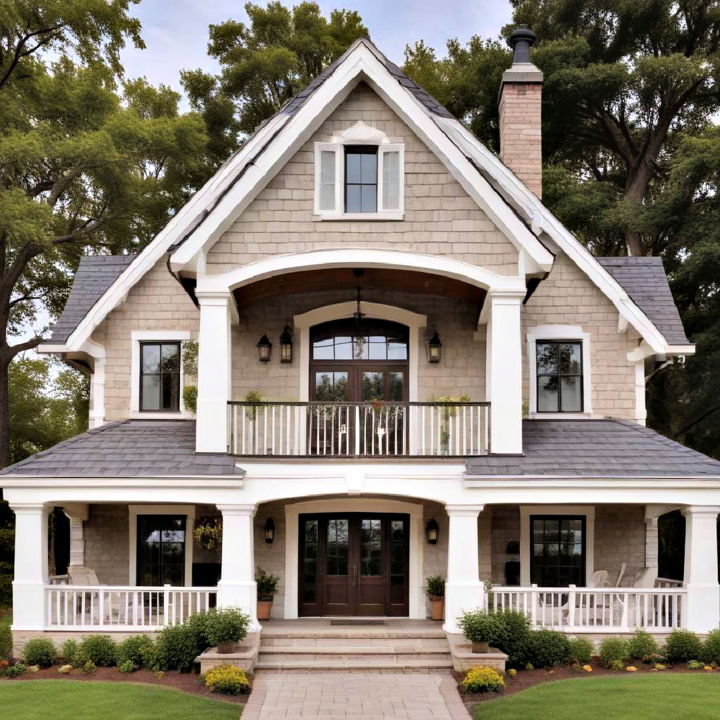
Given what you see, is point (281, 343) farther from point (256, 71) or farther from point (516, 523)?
point (256, 71)

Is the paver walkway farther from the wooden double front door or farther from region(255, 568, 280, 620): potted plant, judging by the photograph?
the wooden double front door

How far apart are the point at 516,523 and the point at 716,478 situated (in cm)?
408

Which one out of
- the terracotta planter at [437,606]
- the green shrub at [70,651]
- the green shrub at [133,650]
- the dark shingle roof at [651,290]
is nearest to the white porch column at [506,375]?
the terracotta planter at [437,606]

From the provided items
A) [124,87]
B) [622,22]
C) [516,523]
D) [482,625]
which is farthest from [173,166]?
[482,625]

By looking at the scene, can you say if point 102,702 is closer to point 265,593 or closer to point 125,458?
point 125,458

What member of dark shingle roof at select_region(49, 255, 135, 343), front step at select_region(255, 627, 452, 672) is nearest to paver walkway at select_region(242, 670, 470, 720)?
front step at select_region(255, 627, 452, 672)

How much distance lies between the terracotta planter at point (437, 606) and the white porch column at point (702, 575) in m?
4.25

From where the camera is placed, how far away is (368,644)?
1534 centimetres

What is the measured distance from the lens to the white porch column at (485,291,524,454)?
51.0ft

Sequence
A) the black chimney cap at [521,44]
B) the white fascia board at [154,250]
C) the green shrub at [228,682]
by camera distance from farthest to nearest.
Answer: the black chimney cap at [521,44], the white fascia board at [154,250], the green shrub at [228,682]

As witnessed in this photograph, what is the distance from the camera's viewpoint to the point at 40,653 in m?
14.6

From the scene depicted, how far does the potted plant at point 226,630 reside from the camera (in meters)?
14.0

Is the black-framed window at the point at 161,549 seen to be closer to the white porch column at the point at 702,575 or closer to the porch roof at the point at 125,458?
the porch roof at the point at 125,458

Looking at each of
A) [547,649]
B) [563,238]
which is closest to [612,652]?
[547,649]
